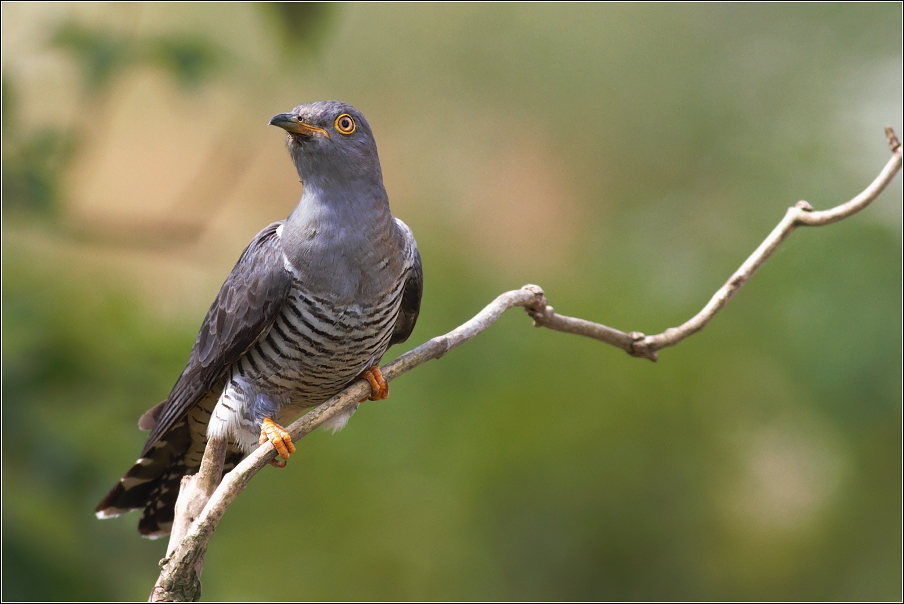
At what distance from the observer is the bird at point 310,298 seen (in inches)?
62.9

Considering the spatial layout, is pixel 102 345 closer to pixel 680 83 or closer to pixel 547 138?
pixel 547 138

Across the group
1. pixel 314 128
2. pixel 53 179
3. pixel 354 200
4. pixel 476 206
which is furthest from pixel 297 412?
pixel 476 206

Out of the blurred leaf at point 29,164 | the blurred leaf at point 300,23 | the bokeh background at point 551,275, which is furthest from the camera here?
the bokeh background at point 551,275

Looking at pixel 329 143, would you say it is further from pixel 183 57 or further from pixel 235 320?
pixel 183 57

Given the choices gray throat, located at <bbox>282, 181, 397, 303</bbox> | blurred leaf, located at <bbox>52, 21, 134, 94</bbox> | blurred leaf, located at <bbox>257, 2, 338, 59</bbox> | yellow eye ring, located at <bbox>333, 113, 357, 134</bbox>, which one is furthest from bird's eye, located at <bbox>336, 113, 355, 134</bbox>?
blurred leaf, located at <bbox>52, 21, 134, 94</bbox>

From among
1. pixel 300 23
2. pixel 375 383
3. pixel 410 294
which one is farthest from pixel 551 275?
pixel 300 23

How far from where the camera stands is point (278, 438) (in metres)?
1.56

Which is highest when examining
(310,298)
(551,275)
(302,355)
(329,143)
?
(551,275)

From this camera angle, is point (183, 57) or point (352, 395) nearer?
point (352, 395)

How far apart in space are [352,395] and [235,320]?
317 mm

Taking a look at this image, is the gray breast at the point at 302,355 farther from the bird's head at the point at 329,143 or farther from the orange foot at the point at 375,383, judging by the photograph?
the bird's head at the point at 329,143

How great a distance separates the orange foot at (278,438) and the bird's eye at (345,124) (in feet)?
2.10

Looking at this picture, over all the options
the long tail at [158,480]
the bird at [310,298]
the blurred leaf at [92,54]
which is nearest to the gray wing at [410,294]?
the bird at [310,298]

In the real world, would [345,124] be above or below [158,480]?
above
